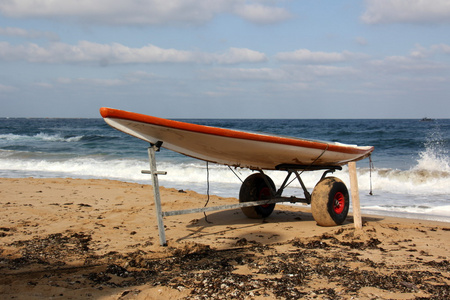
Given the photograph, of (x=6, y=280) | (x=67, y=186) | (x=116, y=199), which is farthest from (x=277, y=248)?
(x=67, y=186)

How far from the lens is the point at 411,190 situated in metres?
10.8

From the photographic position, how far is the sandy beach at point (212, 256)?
11.1 feet

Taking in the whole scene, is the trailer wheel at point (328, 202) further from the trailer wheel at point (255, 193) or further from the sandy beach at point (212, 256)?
the trailer wheel at point (255, 193)

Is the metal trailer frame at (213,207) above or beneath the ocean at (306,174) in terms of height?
above

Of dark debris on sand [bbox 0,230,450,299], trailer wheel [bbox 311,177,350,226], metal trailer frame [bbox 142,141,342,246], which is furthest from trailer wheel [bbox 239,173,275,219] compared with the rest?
dark debris on sand [bbox 0,230,450,299]

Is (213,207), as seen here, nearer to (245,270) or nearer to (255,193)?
(245,270)

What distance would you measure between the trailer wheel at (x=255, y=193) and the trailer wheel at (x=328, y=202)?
34.5 inches

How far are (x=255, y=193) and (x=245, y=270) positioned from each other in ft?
9.06

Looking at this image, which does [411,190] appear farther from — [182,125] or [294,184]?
[182,125]

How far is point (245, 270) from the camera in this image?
391 cm

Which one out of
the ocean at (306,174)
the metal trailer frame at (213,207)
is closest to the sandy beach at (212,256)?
the metal trailer frame at (213,207)

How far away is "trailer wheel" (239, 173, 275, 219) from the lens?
6562 millimetres

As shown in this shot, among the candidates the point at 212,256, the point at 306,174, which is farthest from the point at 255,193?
the point at 306,174

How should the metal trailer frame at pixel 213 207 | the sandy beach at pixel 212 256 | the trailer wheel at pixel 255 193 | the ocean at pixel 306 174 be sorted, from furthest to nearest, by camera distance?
the ocean at pixel 306 174 < the trailer wheel at pixel 255 193 < the metal trailer frame at pixel 213 207 < the sandy beach at pixel 212 256
